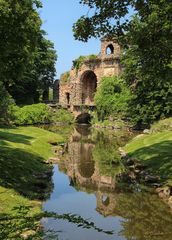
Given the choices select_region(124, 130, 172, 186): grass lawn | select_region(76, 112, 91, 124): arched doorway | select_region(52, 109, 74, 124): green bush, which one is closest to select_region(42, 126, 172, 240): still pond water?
select_region(124, 130, 172, 186): grass lawn

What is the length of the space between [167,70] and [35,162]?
10.2 meters

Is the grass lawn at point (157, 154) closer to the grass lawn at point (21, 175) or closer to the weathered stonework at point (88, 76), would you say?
the grass lawn at point (21, 175)

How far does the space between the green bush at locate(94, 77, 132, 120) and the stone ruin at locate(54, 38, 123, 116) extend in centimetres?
285

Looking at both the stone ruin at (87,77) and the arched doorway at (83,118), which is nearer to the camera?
the stone ruin at (87,77)

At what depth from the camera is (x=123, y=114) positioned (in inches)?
2643

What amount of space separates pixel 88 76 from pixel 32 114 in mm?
18455

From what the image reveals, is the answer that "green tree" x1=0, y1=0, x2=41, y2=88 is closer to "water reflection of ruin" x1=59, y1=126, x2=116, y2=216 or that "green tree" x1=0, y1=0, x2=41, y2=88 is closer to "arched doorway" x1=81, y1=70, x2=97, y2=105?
"water reflection of ruin" x1=59, y1=126, x2=116, y2=216

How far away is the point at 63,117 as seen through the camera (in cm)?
7731

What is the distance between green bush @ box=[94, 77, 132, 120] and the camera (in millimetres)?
69250

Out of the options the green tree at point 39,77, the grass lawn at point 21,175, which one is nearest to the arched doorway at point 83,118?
the green tree at point 39,77

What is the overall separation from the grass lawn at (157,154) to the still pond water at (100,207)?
67.0 inches

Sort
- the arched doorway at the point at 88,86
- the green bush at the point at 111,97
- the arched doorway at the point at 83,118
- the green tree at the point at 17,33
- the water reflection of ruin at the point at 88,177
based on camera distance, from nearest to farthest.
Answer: the green tree at the point at 17,33 < the water reflection of ruin at the point at 88,177 < the green bush at the point at 111,97 < the arched doorway at the point at 83,118 < the arched doorway at the point at 88,86

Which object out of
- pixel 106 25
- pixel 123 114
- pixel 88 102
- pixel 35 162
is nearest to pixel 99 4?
pixel 106 25

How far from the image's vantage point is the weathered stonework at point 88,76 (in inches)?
2995
